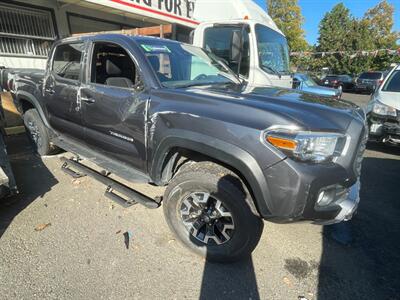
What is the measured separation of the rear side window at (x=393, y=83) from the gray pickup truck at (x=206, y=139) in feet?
13.1

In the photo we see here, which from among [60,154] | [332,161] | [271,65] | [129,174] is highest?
[271,65]

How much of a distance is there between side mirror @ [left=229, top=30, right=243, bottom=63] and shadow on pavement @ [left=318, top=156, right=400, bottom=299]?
115 inches

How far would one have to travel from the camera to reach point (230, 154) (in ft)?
6.81

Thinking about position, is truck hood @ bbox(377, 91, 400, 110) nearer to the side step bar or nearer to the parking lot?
the parking lot

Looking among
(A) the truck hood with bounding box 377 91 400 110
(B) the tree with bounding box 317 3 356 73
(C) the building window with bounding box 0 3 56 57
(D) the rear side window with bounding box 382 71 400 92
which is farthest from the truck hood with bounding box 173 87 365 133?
(B) the tree with bounding box 317 3 356 73

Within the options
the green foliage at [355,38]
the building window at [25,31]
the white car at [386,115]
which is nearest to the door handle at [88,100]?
the white car at [386,115]

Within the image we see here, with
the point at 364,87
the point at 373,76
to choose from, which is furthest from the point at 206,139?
the point at 373,76

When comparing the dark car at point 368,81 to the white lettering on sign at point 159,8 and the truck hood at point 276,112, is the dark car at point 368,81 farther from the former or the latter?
the truck hood at point 276,112

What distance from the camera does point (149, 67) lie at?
2719mm

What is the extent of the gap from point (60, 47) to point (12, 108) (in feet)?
10.5

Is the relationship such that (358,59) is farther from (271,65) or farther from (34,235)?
(34,235)

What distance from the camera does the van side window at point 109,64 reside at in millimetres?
3141

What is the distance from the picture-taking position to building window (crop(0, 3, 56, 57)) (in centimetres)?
779

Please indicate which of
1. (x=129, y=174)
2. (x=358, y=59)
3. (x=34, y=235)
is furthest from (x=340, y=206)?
(x=358, y=59)
